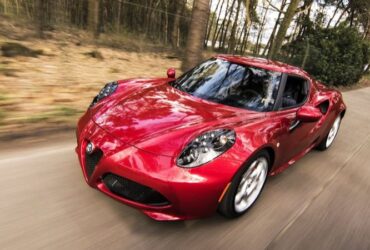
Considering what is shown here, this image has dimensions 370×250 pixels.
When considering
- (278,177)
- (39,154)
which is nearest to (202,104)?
(278,177)

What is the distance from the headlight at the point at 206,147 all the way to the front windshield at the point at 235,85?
0.70 m

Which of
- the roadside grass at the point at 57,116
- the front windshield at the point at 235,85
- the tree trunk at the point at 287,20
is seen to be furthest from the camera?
the tree trunk at the point at 287,20

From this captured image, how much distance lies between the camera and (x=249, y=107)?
3406mm

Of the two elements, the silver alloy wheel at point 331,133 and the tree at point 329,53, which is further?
the tree at point 329,53

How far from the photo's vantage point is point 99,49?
10547 millimetres

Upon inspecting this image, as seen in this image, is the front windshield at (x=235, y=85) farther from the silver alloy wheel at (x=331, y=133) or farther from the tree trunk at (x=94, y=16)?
the tree trunk at (x=94, y=16)

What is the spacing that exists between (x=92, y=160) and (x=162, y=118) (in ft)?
2.08

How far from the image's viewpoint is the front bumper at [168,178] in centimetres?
244

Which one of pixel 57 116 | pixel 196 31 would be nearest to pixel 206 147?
pixel 57 116

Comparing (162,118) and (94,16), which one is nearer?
(162,118)

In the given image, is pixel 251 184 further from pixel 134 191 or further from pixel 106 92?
pixel 106 92

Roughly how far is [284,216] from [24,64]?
5.76 m

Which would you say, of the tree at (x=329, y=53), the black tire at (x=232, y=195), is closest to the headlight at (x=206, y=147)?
the black tire at (x=232, y=195)

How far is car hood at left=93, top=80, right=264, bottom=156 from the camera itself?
106 inches
